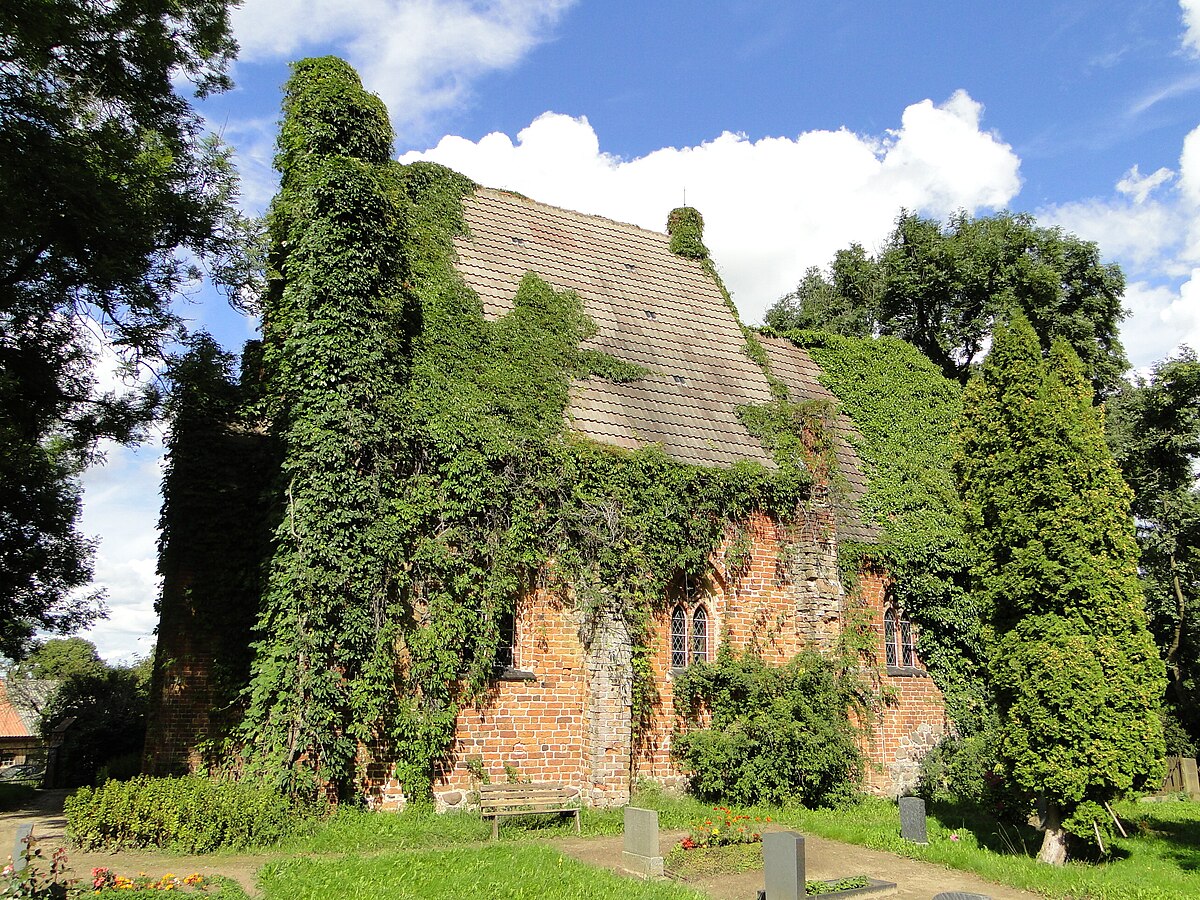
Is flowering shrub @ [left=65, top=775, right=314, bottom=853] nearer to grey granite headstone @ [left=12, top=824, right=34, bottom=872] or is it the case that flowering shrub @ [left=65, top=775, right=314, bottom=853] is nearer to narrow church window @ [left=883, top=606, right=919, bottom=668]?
grey granite headstone @ [left=12, top=824, right=34, bottom=872]

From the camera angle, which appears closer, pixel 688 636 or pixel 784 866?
pixel 784 866

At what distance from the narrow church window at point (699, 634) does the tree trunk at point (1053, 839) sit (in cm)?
631

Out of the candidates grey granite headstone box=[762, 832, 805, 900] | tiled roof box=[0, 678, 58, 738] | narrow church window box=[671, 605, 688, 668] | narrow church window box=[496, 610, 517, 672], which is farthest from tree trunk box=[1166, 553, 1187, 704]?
tiled roof box=[0, 678, 58, 738]

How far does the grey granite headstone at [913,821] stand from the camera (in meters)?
12.0

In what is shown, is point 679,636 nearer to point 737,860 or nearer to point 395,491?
point 737,860

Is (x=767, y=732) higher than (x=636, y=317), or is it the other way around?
(x=636, y=317)

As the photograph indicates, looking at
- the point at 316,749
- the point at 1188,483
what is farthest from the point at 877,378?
the point at 316,749

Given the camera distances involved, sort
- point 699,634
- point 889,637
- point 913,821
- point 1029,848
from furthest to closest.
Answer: point 889,637, point 699,634, point 913,821, point 1029,848

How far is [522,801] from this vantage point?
1201cm

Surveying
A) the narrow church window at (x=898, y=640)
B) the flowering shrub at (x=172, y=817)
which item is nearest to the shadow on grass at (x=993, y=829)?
the narrow church window at (x=898, y=640)

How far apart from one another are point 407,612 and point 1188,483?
2278 centimetres

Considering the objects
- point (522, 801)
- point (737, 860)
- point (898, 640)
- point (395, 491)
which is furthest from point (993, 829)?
point (395, 491)

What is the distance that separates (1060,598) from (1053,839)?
3156mm

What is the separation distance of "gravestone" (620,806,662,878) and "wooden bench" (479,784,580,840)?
183 centimetres
